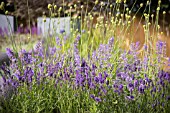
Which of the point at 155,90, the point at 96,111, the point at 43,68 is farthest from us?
the point at 43,68

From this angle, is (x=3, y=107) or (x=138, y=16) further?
(x=138, y=16)

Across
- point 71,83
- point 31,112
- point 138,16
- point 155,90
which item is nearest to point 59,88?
point 71,83

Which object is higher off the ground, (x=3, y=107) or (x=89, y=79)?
(x=89, y=79)

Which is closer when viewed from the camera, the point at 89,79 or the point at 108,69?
the point at 89,79

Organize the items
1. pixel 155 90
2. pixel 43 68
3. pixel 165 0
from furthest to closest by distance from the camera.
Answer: pixel 165 0 → pixel 43 68 → pixel 155 90

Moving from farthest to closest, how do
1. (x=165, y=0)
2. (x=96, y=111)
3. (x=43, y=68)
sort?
1. (x=165, y=0)
2. (x=43, y=68)
3. (x=96, y=111)

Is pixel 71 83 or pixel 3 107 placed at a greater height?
pixel 71 83

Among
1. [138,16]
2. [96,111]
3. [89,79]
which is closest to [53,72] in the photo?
[89,79]

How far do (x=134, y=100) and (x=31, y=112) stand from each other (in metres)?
0.77

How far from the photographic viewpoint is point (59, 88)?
2.69 metres

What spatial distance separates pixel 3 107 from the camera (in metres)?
2.68

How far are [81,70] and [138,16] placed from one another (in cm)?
415

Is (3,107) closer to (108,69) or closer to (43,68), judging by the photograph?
(43,68)

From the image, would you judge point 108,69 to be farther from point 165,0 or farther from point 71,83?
point 165,0
